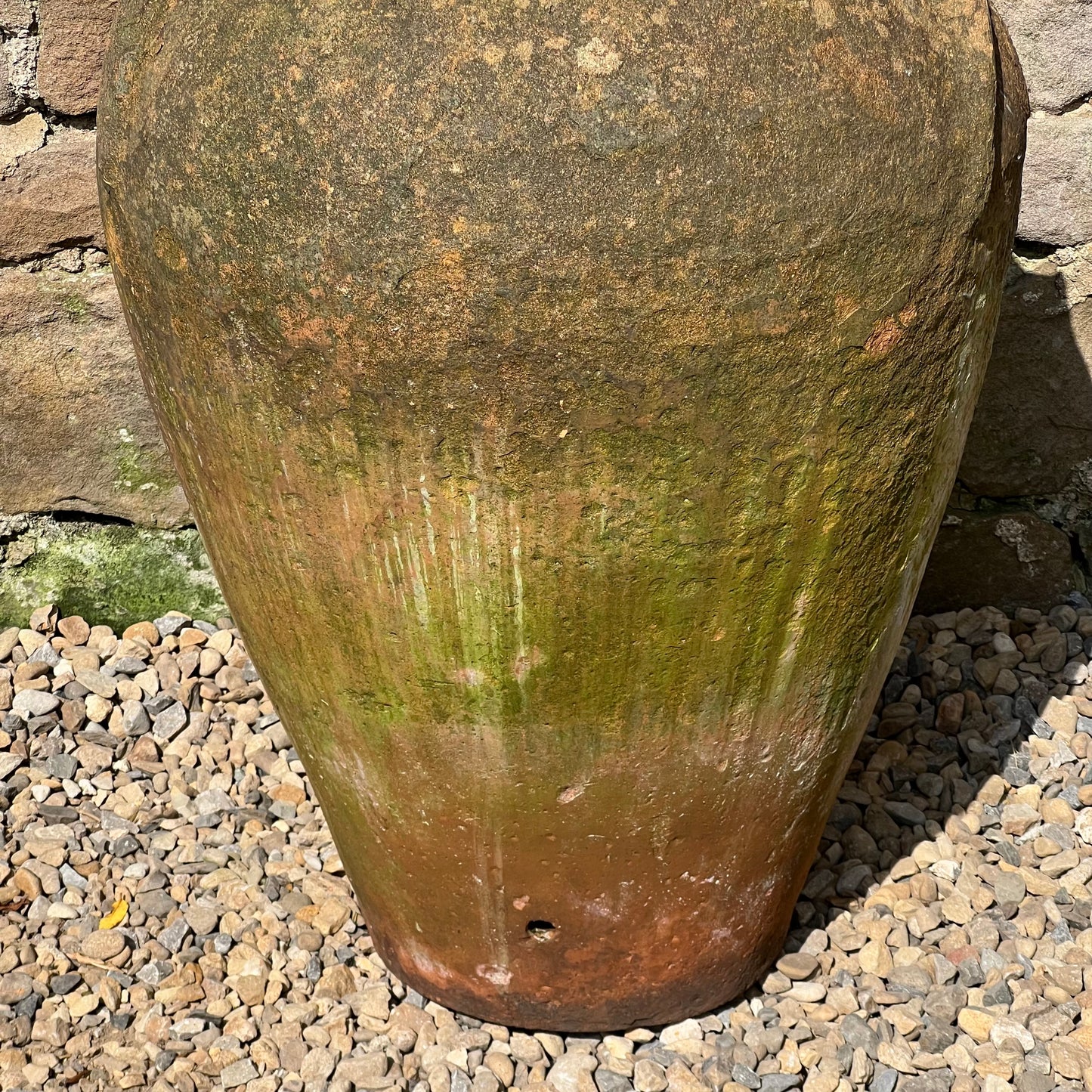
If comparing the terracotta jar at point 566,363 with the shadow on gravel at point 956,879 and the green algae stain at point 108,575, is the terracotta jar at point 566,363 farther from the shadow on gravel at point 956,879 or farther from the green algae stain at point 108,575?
the green algae stain at point 108,575

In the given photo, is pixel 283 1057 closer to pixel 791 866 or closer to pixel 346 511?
pixel 791 866

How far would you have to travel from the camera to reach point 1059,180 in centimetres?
202

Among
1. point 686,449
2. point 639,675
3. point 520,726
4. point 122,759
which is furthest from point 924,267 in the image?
point 122,759

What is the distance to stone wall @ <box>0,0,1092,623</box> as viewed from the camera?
1.92 metres

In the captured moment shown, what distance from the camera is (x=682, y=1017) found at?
1558 millimetres

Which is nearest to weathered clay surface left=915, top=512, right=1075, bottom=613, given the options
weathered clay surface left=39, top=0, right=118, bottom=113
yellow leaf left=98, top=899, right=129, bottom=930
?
yellow leaf left=98, top=899, right=129, bottom=930

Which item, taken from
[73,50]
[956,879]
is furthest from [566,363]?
[73,50]

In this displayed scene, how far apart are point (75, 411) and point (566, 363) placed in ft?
4.13

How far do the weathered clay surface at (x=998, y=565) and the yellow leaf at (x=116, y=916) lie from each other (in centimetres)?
132

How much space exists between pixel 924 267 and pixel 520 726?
54 cm

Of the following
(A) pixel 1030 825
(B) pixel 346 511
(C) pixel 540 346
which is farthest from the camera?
(A) pixel 1030 825

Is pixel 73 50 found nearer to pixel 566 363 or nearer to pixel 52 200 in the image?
pixel 52 200

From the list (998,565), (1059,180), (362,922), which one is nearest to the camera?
(362,922)

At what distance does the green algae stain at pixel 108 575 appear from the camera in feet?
7.13
